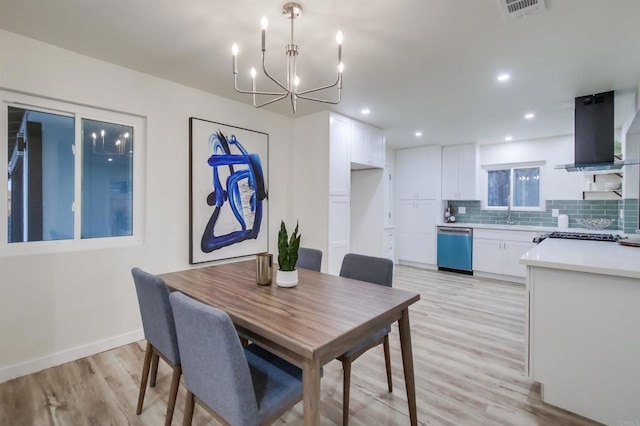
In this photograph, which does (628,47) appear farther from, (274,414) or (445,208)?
(445,208)

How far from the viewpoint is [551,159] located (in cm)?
495

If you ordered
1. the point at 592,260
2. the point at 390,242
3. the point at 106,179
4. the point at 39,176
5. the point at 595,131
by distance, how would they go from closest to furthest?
the point at 592,260, the point at 39,176, the point at 106,179, the point at 595,131, the point at 390,242

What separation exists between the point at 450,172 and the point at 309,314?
525 cm

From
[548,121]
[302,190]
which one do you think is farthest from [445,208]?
[302,190]

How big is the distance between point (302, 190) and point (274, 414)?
9.78ft

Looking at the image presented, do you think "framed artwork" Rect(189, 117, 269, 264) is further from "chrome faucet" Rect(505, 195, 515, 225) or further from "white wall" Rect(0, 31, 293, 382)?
"chrome faucet" Rect(505, 195, 515, 225)

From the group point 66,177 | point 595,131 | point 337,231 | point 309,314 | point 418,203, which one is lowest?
point 309,314

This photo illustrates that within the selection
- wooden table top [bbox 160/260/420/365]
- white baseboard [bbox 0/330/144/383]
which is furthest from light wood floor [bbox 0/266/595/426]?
wooden table top [bbox 160/260/420/365]

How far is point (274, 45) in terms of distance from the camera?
2215 mm

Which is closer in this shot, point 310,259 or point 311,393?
point 311,393

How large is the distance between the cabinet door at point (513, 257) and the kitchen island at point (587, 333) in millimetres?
2932

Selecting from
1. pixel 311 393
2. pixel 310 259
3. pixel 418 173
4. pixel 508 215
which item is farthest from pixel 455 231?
pixel 311 393

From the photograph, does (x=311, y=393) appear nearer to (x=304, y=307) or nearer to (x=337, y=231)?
(x=304, y=307)

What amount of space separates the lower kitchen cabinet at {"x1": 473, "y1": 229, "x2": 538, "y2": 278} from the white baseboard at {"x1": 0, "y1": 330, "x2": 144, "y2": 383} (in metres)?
5.07
